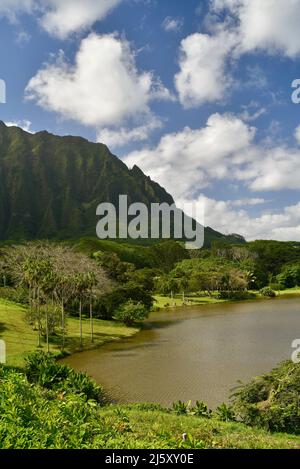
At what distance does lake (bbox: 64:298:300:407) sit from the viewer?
95.2ft

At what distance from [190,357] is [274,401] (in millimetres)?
21188

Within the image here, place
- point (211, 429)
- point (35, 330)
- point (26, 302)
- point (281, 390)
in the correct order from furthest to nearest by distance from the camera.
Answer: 1. point (26, 302)
2. point (35, 330)
3. point (281, 390)
4. point (211, 429)

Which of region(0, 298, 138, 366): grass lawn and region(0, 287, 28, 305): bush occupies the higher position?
region(0, 287, 28, 305): bush

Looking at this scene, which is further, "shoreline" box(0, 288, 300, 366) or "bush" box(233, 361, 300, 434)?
"shoreline" box(0, 288, 300, 366)

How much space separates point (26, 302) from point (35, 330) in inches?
580

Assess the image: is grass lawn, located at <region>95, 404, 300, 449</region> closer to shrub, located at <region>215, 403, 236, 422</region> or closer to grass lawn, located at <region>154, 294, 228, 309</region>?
shrub, located at <region>215, 403, 236, 422</region>

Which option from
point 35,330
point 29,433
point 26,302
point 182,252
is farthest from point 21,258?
point 182,252

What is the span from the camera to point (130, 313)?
63.8 meters

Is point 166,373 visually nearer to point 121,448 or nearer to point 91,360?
point 91,360

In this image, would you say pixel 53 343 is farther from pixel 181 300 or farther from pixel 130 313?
pixel 181 300

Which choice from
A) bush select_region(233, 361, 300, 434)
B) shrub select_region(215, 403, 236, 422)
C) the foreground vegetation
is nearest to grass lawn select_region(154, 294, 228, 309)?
bush select_region(233, 361, 300, 434)

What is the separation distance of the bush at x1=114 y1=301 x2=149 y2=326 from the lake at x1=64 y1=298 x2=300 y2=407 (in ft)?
8.31

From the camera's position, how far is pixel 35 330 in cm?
5278

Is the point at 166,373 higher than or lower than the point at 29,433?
lower
